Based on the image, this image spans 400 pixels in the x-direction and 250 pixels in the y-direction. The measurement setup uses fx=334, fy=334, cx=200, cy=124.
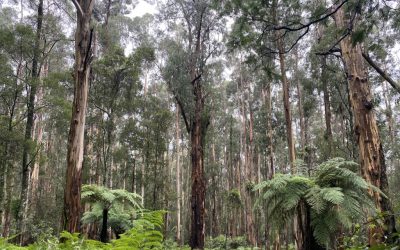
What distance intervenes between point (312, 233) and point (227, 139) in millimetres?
28434

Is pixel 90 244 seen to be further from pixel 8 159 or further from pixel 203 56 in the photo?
pixel 203 56

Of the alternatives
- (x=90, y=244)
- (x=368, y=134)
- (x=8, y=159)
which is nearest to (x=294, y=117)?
(x=8, y=159)

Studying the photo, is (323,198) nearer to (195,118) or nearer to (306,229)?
(306,229)

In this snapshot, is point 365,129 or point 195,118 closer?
point 365,129

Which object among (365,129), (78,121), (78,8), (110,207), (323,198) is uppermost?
(78,8)

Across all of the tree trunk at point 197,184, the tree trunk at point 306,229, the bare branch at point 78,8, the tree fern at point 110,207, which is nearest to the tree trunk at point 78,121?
the bare branch at point 78,8

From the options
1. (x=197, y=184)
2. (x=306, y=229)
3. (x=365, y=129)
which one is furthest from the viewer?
(x=197, y=184)

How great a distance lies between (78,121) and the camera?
534 cm

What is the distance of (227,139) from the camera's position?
3209 centimetres

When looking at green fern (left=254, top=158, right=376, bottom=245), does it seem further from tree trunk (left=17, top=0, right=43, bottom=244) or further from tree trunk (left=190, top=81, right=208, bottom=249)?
tree trunk (left=17, top=0, right=43, bottom=244)

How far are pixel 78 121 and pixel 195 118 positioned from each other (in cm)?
924

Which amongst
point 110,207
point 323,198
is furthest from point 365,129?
point 110,207

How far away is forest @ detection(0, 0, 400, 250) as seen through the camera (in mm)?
3824

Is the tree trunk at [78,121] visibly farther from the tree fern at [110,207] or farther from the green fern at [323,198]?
the green fern at [323,198]
